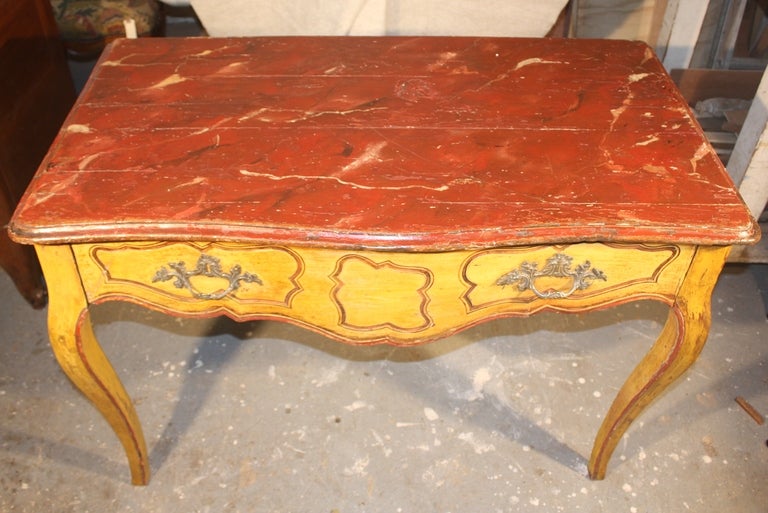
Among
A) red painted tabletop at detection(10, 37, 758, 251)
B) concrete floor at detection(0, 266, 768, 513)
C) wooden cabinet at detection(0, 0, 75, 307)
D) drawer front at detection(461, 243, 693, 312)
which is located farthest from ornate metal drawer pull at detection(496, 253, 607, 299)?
wooden cabinet at detection(0, 0, 75, 307)

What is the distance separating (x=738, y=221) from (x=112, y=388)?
1.23 metres

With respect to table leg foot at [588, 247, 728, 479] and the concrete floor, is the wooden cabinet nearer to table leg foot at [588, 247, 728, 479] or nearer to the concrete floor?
the concrete floor

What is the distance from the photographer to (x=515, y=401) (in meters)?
1.86

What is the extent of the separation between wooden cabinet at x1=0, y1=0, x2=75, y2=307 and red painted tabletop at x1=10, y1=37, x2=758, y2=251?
50cm

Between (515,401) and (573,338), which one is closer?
(515,401)

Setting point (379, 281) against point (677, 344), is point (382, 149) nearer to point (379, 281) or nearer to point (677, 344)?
point (379, 281)

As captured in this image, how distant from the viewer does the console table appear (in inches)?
43.0

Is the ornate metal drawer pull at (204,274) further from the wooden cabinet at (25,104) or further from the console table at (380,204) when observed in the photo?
the wooden cabinet at (25,104)

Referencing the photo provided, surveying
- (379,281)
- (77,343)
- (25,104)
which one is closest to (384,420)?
(379,281)

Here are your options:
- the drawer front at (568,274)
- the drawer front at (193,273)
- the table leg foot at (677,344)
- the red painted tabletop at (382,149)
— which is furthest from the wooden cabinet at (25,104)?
the table leg foot at (677,344)

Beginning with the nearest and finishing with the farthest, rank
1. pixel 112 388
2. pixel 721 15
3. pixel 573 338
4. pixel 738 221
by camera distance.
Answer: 1. pixel 738 221
2. pixel 112 388
3. pixel 573 338
4. pixel 721 15

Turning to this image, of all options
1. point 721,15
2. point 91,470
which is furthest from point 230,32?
point 721,15

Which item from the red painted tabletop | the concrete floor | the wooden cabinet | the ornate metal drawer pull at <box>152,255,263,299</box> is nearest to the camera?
the red painted tabletop

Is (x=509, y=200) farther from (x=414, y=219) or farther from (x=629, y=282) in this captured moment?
(x=629, y=282)
